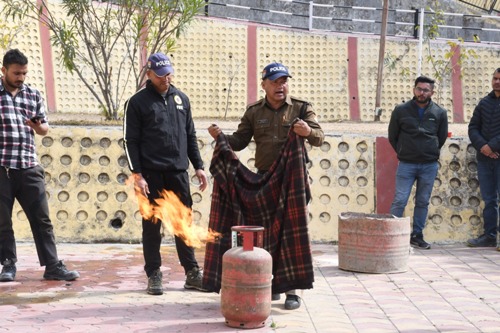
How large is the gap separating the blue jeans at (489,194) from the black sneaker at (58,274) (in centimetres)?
524

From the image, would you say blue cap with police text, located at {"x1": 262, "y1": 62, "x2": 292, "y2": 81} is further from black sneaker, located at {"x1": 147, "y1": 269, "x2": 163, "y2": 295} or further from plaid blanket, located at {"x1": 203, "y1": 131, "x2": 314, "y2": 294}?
black sneaker, located at {"x1": 147, "y1": 269, "x2": 163, "y2": 295}

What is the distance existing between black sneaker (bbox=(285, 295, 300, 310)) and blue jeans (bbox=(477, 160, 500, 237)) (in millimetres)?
4328

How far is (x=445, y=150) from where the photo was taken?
11172 millimetres

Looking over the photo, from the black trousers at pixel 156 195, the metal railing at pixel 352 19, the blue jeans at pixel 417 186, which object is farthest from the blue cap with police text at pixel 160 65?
the metal railing at pixel 352 19

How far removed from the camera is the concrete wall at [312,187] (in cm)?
1063

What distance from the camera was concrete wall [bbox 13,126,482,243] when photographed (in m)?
10.6

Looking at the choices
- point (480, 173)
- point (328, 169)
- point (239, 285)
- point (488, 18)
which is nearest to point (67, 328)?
point (239, 285)

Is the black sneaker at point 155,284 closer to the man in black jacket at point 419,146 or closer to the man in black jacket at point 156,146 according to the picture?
the man in black jacket at point 156,146

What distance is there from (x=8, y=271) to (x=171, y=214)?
1698mm

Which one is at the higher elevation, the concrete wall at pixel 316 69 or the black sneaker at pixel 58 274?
the concrete wall at pixel 316 69

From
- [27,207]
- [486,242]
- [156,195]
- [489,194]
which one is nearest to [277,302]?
[156,195]

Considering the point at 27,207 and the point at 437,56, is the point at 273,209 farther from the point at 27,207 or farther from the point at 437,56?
the point at 437,56

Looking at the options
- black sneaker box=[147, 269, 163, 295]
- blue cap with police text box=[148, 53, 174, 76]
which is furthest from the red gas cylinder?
blue cap with police text box=[148, 53, 174, 76]

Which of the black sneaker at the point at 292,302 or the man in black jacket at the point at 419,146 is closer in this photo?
the black sneaker at the point at 292,302
